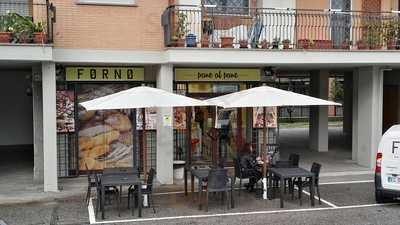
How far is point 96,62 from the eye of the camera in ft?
44.7

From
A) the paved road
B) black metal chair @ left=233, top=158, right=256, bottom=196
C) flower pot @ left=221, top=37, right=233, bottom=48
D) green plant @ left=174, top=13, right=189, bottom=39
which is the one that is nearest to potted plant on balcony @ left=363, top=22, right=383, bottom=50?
flower pot @ left=221, top=37, right=233, bottom=48

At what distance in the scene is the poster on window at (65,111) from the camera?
14.5m

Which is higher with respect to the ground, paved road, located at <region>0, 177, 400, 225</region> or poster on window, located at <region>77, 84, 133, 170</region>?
poster on window, located at <region>77, 84, 133, 170</region>

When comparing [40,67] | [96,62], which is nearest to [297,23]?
[96,62]

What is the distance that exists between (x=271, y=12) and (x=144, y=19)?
3831 millimetres

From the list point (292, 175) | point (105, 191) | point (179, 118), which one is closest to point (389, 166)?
point (292, 175)

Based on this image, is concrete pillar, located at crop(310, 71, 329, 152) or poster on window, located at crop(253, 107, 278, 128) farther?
concrete pillar, located at crop(310, 71, 329, 152)

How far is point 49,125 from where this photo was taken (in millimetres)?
12898

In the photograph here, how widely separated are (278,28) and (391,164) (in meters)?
6.06

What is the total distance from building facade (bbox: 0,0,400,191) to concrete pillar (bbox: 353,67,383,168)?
0.03 metres

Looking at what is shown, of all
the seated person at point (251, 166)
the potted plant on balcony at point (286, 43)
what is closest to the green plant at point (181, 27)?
the potted plant on balcony at point (286, 43)

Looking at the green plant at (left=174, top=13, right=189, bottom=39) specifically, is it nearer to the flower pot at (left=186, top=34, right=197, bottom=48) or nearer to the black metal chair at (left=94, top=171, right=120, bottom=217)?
the flower pot at (left=186, top=34, right=197, bottom=48)

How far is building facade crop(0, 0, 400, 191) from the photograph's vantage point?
43.9ft

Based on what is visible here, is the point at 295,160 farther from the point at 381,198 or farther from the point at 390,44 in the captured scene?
the point at 390,44
